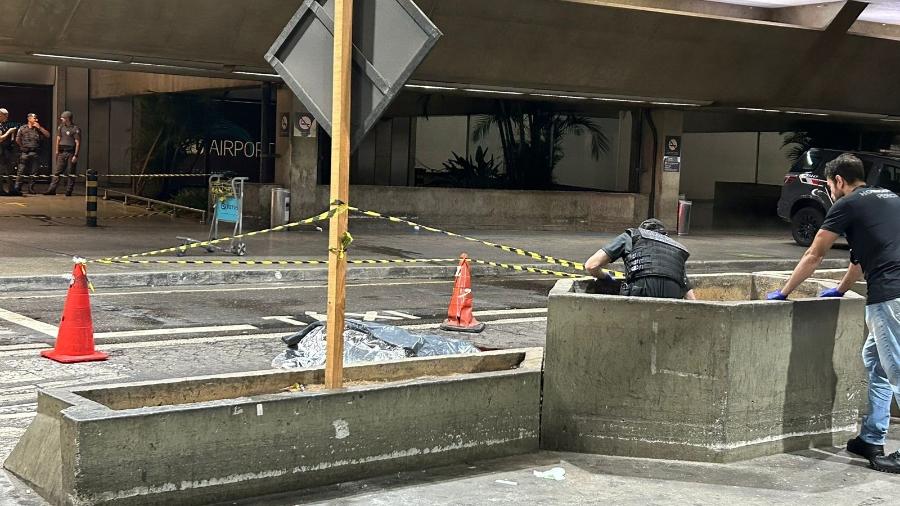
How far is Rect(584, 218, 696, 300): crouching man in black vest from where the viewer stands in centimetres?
758

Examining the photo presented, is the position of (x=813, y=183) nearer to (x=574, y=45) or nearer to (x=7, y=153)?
(x=574, y=45)

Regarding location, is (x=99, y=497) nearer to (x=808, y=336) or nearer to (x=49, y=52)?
(x=808, y=336)

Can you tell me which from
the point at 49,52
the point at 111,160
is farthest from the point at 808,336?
the point at 111,160

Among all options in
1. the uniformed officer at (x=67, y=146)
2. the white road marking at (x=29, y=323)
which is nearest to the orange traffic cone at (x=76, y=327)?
the white road marking at (x=29, y=323)

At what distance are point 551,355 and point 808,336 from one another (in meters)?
1.67

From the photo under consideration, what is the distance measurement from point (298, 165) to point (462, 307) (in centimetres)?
1059

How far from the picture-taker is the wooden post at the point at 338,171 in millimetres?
5883

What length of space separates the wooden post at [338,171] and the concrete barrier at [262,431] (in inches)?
9.2

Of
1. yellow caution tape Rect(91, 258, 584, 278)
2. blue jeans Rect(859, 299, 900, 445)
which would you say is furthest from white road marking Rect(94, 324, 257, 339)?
blue jeans Rect(859, 299, 900, 445)

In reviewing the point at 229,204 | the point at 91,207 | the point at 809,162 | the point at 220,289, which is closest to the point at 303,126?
the point at 91,207

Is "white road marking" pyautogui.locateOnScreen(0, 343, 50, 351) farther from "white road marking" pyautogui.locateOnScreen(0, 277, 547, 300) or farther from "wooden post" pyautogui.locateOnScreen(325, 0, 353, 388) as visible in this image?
"wooden post" pyautogui.locateOnScreen(325, 0, 353, 388)

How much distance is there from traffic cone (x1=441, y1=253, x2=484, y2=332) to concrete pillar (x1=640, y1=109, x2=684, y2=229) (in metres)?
14.9

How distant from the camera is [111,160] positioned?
95.9ft

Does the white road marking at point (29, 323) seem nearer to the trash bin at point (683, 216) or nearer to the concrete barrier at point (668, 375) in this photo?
the concrete barrier at point (668, 375)
